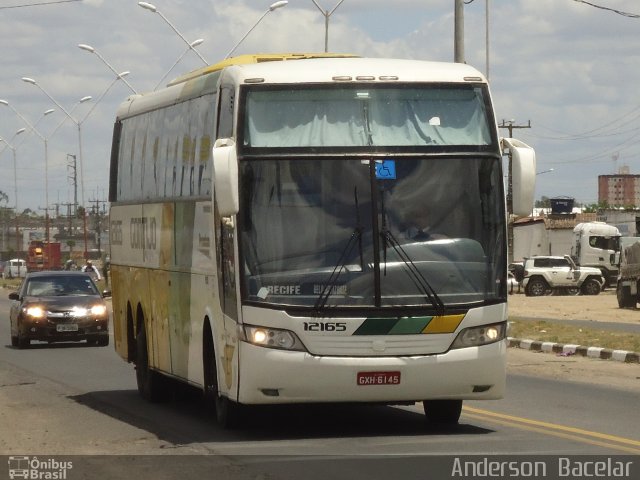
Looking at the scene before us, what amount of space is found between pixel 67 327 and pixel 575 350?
A: 33.4 feet

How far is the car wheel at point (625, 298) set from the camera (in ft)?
155

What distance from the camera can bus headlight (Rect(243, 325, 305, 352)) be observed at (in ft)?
40.5

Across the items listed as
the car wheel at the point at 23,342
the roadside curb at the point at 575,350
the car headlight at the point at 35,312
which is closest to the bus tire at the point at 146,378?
the roadside curb at the point at 575,350

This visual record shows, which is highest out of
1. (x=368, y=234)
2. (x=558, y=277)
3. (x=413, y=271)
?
(x=368, y=234)

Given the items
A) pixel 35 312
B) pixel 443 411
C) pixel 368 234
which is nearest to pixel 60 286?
pixel 35 312

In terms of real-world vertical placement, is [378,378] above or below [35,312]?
above

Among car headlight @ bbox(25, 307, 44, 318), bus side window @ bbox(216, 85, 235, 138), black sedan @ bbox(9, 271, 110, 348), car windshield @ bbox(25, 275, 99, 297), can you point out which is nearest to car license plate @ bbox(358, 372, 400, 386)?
bus side window @ bbox(216, 85, 235, 138)

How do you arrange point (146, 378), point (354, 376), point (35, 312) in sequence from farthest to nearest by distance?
point (35, 312) → point (146, 378) → point (354, 376)

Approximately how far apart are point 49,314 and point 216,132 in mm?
16861

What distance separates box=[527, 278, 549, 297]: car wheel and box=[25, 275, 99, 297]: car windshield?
106 feet

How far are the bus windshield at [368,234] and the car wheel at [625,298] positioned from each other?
35162mm

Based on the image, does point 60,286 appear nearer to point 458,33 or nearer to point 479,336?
point 458,33

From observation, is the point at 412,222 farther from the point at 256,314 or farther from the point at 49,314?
the point at 49,314

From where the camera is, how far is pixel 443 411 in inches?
544
